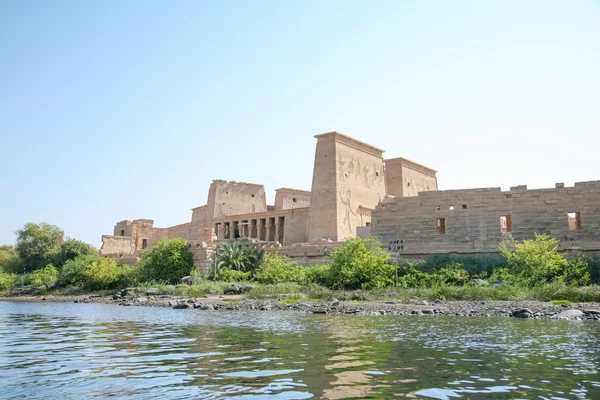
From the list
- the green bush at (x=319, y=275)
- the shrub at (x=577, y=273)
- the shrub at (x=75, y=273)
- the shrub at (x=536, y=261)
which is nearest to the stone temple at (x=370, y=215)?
the shrub at (x=577, y=273)

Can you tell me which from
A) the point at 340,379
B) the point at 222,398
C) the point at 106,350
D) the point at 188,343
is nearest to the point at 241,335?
the point at 188,343

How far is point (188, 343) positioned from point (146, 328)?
2.88 m

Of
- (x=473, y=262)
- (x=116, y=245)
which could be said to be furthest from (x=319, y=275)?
(x=116, y=245)

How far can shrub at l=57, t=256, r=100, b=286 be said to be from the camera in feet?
98.5

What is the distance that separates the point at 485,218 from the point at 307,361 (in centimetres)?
1705

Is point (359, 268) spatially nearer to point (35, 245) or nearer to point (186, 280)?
point (186, 280)

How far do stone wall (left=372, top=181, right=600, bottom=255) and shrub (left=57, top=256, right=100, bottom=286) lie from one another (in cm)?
1695

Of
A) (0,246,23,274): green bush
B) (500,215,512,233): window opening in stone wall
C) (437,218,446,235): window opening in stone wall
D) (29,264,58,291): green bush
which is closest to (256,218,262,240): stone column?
(29,264,58,291): green bush

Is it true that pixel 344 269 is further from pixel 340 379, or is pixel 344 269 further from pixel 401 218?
pixel 340 379

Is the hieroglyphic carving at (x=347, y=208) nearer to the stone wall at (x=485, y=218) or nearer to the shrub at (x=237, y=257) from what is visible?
the shrub at (x=237, y=257)

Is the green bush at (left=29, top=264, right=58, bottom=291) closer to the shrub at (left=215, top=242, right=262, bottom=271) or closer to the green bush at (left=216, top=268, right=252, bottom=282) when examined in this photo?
the shrub at (left=215, top=242, right=262, bottom=271)

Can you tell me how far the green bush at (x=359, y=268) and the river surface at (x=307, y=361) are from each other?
9372 millimetres

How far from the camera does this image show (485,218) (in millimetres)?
21625

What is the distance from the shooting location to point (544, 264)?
18078 mm
